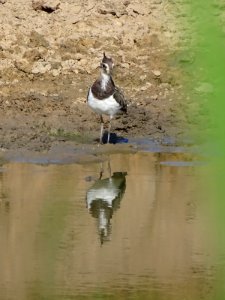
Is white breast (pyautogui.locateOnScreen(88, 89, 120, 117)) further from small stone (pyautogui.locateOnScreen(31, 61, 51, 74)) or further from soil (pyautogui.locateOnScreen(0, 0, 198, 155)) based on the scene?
small stone (pyautogui.locateOnScreen(31, 61, 51, 74))

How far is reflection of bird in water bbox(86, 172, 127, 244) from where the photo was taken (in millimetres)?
8141

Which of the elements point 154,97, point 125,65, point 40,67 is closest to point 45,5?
point 40,67

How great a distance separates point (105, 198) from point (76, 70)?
18.8 feet

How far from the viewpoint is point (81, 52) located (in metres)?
15.1

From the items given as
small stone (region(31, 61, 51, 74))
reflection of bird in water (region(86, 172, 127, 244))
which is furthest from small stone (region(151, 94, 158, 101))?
reflection of bird in water (region(86, 172, 127, 244))

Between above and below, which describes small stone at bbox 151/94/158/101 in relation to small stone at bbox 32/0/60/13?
below

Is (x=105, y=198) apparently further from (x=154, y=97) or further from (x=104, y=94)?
(x=154, y=97)

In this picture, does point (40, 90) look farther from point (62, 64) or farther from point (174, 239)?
point (174, 239)

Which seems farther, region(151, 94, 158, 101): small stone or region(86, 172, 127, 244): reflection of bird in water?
region(151, 94, 158, 101): small stone

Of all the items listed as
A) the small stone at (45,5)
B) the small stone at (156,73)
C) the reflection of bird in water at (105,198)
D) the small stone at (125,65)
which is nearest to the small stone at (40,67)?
the small stone at (125,65)

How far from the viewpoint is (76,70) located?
14648mm

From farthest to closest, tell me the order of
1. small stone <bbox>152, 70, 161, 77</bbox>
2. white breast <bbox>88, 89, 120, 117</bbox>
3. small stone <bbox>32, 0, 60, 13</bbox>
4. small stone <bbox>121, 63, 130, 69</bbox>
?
small stone <bbox>32, 0, 60, 13</bbox>
small stone <bbox>121, 63, 130, 69</bbox>
small stone <bbox>152, 70, 161, 77</bbox>
white breast <bbox>88, 89, 120, 117</bbox>

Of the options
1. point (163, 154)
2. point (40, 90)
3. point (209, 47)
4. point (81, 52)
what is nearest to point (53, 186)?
point (163, 154)

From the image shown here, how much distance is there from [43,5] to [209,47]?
14568 mm
